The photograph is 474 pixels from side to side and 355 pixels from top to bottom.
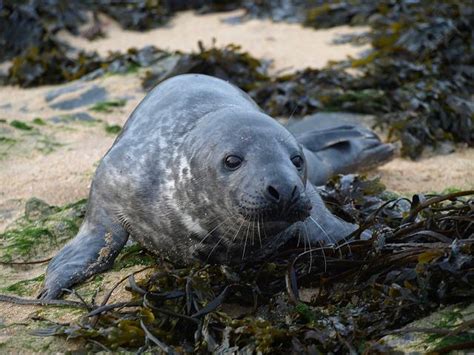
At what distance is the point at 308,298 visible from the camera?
128 inches

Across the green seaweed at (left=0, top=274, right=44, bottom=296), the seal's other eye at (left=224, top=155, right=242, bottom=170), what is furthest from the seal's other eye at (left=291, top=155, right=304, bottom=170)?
the green seaweed at (left=0, top=274, right=44, bottom=296)

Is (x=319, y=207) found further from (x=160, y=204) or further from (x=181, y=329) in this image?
(x=181, y=329)

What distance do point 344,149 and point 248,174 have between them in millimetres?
2526

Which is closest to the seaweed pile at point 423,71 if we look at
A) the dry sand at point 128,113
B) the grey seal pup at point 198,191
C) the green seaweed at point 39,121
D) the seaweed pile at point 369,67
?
the seaweed pile at point 369,67

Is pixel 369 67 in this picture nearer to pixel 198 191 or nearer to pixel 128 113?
pixel 128 113

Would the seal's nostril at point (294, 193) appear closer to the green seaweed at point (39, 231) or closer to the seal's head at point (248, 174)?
the seal's head at point (248, 174)

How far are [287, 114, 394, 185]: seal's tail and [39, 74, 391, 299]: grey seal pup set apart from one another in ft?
4.21

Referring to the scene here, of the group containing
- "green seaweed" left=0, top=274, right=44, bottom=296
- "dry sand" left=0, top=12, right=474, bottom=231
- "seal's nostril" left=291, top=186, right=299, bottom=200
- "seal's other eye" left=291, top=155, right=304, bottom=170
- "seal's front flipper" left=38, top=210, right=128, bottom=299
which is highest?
"seal's nostril" left=291, top=186, right=299, bottom=200

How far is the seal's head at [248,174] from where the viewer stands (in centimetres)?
298

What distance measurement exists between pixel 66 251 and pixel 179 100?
37.0 inches

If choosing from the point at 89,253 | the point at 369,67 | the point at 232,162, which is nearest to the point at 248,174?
the point at 232,162

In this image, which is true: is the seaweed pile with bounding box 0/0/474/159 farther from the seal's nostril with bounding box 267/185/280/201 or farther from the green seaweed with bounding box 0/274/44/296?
the seal's nostril with bounding box 267/185/280/201

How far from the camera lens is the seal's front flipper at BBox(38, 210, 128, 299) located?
3.58 metres

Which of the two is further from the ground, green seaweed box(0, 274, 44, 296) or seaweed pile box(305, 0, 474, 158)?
green seaweed box(0, 274, 44, 296)
